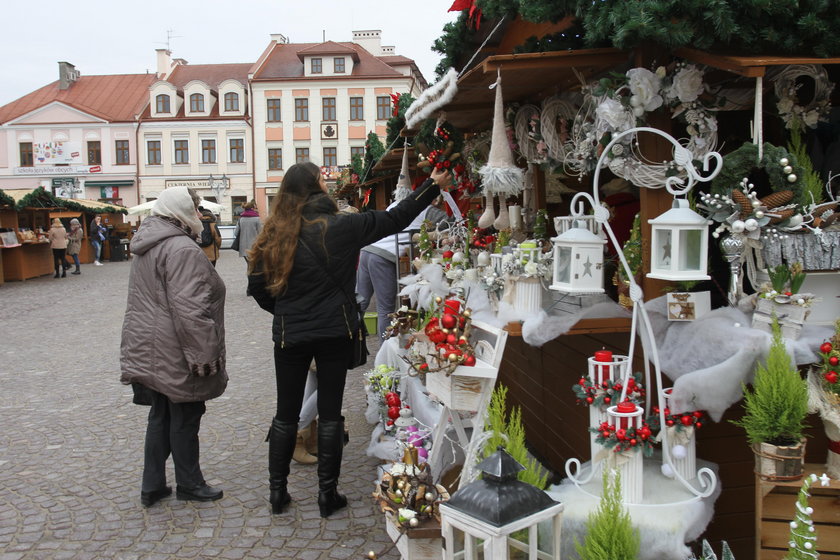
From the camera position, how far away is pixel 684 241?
9.17 ft

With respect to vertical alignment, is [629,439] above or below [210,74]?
below

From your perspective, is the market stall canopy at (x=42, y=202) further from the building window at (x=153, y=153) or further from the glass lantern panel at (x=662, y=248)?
the glass lantern panel at (x=662, y=248)

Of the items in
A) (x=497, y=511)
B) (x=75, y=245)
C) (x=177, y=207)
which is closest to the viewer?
(x=497, y=511)

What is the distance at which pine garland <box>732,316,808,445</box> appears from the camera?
251cm

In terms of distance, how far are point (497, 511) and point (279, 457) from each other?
1963mm

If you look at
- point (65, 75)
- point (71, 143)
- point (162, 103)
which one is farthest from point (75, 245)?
point (65, 75)

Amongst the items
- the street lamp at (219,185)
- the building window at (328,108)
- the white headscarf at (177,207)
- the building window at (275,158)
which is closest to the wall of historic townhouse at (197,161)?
the street lamp at (219,185)

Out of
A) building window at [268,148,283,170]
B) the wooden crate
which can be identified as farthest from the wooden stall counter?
building window at [268,148,283,170]

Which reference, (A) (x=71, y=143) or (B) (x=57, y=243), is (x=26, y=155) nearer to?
(A) (x=71, y=143)

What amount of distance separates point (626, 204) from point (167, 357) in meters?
2.81

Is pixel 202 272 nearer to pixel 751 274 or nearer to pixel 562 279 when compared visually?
pixel 562 279

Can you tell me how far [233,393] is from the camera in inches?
277

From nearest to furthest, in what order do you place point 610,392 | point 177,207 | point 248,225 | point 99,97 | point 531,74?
point 610,392 → point 531,74 → point 177,207 → point 248,225 → point 99,97

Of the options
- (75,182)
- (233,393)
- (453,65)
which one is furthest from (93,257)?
(453,65)
